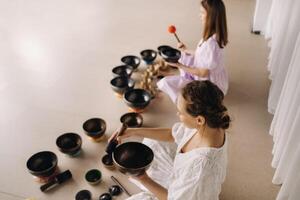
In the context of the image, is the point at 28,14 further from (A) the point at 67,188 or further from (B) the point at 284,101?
(B) the point at 284,101

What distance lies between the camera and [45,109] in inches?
89.4

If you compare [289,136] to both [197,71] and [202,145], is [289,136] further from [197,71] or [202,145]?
[197,71]

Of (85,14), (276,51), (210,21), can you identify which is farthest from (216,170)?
(85,14)

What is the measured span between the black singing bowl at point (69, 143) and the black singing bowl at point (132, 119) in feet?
1.10

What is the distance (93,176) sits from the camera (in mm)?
1724

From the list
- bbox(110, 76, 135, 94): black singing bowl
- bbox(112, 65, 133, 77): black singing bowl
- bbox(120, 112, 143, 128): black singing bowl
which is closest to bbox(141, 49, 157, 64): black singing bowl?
bbox(112, 65, 133, 77): black singing bowl

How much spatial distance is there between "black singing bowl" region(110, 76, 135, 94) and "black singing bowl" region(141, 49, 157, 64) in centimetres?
38

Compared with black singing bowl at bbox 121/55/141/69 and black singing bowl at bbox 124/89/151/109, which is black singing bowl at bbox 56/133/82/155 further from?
black singing bowl at bbox 121/55/141/69

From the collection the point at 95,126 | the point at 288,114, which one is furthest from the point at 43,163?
the point at 288,114

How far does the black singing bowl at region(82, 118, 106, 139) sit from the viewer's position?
6.35 feet

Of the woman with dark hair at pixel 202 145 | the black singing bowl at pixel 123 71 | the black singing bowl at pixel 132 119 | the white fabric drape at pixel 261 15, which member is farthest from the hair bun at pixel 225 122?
the white fabric drape at pixel 261 15

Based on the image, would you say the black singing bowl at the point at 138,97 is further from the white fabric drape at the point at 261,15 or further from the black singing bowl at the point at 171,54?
the white fabric drape at the point at 261,15

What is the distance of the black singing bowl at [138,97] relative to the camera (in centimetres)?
212

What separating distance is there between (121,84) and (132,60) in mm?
413
